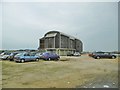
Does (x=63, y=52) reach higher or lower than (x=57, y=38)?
lower

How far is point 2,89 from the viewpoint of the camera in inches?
434

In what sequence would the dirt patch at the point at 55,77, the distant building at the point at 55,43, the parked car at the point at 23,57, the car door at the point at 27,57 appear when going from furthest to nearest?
1. the distant building at the point at 55,43
2. the car door at the point at 27,57
3. the parked car at the point at 23,57
4. the dirt patch at the point at 55,77

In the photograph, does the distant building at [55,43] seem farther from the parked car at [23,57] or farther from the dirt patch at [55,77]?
the dirt patch at [55,77]

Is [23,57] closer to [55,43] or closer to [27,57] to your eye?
[27,57]

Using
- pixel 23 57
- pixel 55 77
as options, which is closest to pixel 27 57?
pixel 23 57

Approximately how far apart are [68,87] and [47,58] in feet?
83.3

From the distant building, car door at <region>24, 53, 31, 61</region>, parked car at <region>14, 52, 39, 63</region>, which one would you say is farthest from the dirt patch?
the distant building

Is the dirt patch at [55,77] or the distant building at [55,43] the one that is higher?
the distant building at [55,43]

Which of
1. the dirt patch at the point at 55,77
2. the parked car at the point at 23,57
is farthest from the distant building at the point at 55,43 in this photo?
the dirt patch at the point at 55,77

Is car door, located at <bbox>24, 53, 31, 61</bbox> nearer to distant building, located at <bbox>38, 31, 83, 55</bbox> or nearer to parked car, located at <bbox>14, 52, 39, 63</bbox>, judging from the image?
parked car, located at <bbox>14, 52, 39, 63</bbox>

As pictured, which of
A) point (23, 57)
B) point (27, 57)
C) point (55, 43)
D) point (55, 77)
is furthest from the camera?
point (55, 43)

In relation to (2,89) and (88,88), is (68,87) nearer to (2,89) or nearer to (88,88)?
(88,88)

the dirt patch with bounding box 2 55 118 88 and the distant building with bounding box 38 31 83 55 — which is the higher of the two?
the distant building with bounding box 38 31 83 55

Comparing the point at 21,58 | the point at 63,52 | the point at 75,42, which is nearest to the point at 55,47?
the point at 63,52
